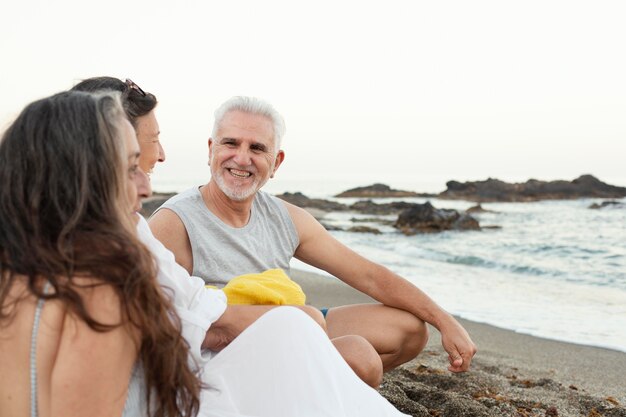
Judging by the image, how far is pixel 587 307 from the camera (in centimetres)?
757

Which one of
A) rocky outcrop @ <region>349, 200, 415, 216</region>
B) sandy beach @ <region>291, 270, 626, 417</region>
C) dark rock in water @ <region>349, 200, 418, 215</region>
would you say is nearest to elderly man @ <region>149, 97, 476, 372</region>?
sandy beach @ <region>291, 270, 626, 417</region>

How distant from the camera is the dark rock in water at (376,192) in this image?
4900cm

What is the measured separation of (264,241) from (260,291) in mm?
802

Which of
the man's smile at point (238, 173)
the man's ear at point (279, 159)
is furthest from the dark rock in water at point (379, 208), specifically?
the man's smile at point (238, 173)

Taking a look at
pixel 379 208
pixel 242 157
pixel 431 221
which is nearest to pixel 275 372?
pixel 242 157

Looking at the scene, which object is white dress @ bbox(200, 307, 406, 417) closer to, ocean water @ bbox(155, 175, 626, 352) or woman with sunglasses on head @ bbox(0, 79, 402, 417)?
woman with sunglasses on head @ bbox(0, 79, 402, 417)

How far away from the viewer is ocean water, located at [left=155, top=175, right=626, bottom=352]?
6633mm

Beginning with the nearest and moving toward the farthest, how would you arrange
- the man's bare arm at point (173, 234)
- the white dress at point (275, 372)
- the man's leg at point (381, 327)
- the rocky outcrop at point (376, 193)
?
the white dress at point (275, 372) < the man's bare arm at point (173, 234) < the man's leg at point (381, 327) < the rocky outcrop at point (376, 193)

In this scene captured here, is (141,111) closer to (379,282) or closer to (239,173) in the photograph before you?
(239,173)

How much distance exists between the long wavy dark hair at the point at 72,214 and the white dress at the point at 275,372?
0.42 metres

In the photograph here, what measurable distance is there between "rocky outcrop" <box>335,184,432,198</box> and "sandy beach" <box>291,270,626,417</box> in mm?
43058

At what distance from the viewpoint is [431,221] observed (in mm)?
20297

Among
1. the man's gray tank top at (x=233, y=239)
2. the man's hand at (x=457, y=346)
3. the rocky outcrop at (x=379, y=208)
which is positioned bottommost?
the rocky outcrop at (x=379, y=208)

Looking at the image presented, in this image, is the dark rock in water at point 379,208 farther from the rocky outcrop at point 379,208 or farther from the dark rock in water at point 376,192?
the dark rock in water at point 376,192
